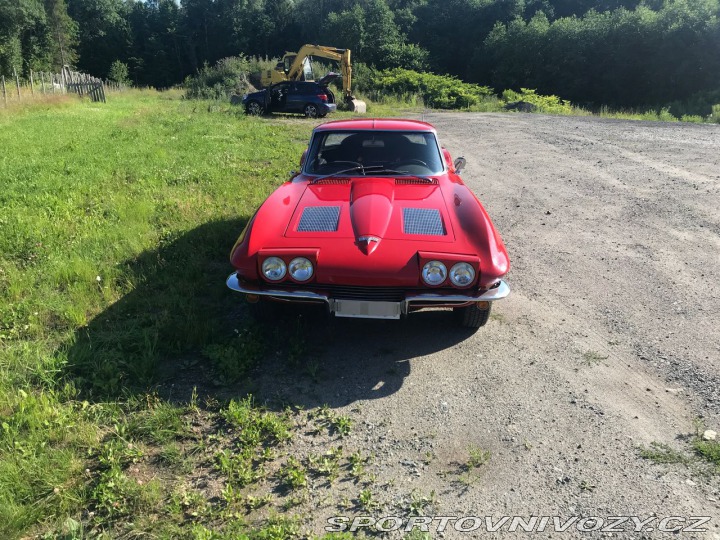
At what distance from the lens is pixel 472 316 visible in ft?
11.9

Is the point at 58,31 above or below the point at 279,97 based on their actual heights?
above

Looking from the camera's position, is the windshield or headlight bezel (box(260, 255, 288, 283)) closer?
headlight bezel (box(260, 255, 288, 283))

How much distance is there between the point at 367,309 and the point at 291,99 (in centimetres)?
1824

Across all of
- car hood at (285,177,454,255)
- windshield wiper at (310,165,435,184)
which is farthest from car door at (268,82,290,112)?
car hood at (285,177,454,255)

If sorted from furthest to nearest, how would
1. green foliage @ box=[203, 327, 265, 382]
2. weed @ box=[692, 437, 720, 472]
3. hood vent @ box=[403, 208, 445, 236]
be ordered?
hood vent @ box=[403, 208, 445, 236]
green foliage @ box=[203, 327, 265, 382]
weed @ box=[692, 437, 720, 472]

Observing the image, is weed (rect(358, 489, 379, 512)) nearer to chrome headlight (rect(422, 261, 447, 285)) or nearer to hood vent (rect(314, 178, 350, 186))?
chrome headlight (rect(422, 261, 447, 285))

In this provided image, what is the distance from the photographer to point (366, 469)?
2506 millimetres

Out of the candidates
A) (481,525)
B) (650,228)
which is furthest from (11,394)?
(650,228)

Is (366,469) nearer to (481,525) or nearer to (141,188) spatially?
(481,525)

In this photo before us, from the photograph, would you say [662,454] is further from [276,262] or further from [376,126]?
[376,126]

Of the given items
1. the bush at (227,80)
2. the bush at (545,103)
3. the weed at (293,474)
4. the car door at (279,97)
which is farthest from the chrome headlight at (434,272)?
the bush at (227,80)

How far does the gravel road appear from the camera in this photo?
2.35 m

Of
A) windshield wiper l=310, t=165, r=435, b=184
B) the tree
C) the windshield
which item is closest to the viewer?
windshield wiper l=310, t=165, r=435, b=184

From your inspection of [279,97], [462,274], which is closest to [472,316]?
[462,274]
